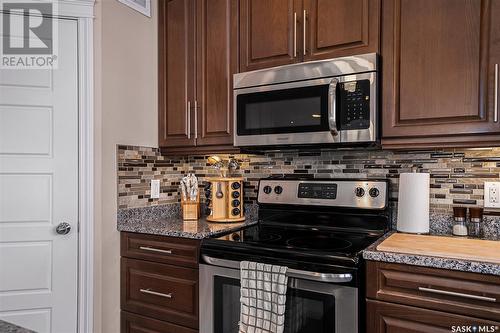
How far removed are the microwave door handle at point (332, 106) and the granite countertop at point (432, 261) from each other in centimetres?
59

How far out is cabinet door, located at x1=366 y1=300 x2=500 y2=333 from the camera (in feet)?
4.05

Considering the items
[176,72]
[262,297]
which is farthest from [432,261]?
[176,72]

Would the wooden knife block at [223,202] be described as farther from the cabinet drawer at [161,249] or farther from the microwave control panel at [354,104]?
the microwave control panel at [354,104]

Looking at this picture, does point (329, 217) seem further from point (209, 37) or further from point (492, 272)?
point (209, 37)

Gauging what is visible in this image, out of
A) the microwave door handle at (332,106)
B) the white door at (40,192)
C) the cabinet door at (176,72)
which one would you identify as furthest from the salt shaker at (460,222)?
the white door at (40,192)

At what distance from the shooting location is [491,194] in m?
1.69

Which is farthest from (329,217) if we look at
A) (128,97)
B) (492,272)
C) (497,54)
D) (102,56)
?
(102,56)

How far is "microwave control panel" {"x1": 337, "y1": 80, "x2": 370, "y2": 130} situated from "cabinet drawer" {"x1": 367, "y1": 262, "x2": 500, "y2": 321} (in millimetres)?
648

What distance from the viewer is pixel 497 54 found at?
1.45 meters

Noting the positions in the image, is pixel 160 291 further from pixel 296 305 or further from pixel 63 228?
pixel 296 305

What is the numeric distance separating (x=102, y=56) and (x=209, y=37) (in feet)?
2.02

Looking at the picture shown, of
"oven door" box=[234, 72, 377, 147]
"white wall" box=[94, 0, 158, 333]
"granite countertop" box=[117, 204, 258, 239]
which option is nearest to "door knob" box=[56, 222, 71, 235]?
"white wall" box=[94, 0, 158, 333]

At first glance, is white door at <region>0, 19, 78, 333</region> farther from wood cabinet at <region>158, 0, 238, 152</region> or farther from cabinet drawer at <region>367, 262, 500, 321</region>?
cabinet drawer at <region>367, 262, 500, 321</region>

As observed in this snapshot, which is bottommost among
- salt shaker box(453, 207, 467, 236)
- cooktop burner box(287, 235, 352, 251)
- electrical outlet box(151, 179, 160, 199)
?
cooktop burner box(287, 235, 352, 251)
